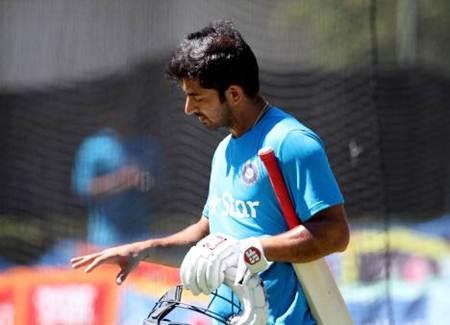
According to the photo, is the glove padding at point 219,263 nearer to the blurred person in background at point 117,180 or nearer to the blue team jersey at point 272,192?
the blue team jersey at point 272,192

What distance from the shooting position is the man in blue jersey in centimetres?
267

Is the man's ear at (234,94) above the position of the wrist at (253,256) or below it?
above

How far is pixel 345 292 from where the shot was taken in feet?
18.4

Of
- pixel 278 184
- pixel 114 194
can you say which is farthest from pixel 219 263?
pixel 114 194

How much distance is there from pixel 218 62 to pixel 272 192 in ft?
1.35

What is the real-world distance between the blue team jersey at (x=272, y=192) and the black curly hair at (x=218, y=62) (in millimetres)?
145

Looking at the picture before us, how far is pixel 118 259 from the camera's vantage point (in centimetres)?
319

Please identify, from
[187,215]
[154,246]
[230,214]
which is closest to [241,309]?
[230,214]

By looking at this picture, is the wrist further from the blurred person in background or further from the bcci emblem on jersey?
the blurred person in background

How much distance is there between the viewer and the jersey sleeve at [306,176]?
9.12 feet

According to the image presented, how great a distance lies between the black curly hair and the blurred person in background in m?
2.60

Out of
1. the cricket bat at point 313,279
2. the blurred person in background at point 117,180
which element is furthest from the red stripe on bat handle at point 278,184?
the blurred person in background at point 117,180

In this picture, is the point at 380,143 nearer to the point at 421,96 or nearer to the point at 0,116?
the point at 421,96

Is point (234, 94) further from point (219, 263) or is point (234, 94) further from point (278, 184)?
point (219, 263)
